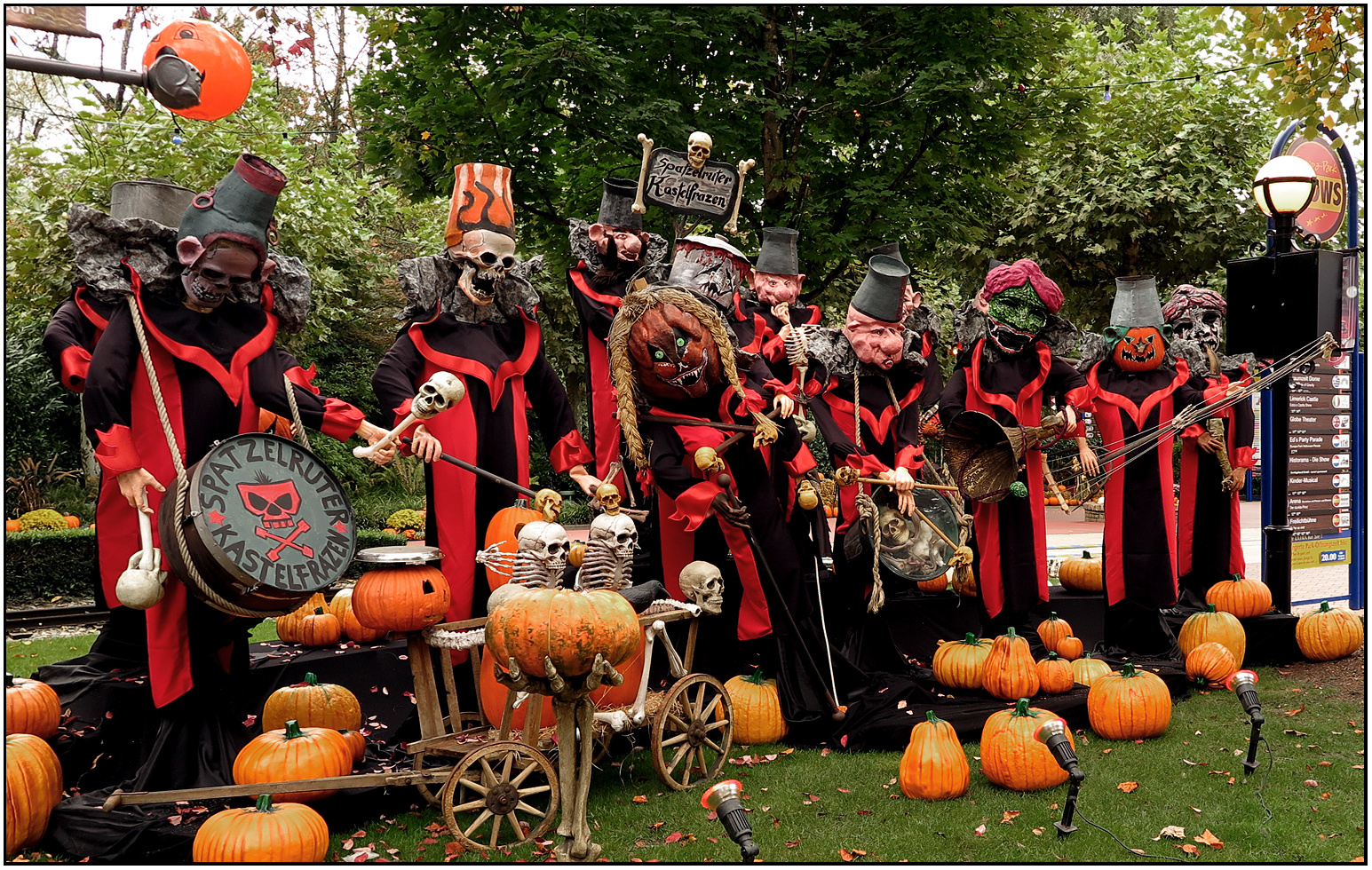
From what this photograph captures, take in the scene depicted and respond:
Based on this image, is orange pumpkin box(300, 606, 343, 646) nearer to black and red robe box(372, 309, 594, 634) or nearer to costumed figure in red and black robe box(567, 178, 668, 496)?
black and red robe box(372, 309, 594, 634)

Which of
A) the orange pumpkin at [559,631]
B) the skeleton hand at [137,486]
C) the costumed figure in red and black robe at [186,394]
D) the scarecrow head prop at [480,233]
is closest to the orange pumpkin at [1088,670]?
the orange pumpkin at [559,631]

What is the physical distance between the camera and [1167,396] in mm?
7164

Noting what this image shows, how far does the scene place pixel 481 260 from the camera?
5.55 metres

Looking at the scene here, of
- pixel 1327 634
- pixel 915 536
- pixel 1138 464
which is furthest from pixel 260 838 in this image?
pixel 1327 634

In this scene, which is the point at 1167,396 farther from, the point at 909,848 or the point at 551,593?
the point at 551,593

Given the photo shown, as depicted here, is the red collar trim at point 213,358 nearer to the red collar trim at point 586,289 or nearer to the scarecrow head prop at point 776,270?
the red collar trim at point 586,289

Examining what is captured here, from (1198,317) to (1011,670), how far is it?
12.2ft

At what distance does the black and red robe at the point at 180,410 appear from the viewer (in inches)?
176

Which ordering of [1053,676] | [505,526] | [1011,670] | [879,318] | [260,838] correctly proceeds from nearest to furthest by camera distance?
[260,838] < [505,526] < [1011,670] < [1053,676] < [879,318]

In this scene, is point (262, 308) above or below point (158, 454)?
above

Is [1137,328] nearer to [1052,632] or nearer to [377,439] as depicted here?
[1052,632]

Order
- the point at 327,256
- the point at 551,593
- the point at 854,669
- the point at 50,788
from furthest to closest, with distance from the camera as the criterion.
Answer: the point at 327,256 → the point at 854,669 → the point at 50,788 → the point at 551,593

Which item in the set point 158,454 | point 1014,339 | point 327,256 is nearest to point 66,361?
point 158,454

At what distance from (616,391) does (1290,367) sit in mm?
4722
